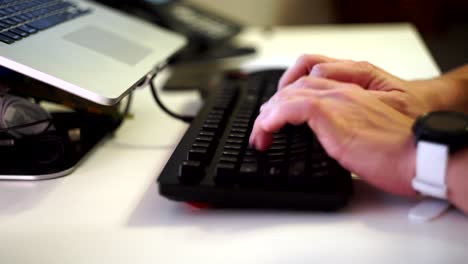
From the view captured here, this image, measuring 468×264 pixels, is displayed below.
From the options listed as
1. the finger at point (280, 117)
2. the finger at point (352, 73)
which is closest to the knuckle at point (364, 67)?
the finger at point (352, 73)

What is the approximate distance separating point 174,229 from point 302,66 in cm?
24

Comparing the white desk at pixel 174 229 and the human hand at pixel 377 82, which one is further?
the human hand at pixel 377 82

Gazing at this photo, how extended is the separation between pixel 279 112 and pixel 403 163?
0.12m

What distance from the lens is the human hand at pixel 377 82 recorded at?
1.73 ft

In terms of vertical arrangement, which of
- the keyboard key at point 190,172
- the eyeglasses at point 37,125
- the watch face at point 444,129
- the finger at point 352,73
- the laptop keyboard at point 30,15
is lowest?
the eyeglasses at point 37,125

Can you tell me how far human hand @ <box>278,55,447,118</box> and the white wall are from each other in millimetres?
1056

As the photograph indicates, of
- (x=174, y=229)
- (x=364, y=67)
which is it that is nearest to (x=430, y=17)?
(x=364, y=67)

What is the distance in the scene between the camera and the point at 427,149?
1.33ft

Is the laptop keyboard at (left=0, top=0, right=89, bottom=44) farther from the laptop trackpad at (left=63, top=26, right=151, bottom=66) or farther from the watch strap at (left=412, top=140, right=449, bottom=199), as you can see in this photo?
the watch strap at (left=412, top=140, right=449, bottom=199)

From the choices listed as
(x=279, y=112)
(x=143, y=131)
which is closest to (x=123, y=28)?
(x=143, y=131)

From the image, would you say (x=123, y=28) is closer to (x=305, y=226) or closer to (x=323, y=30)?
(x=305, y=226)

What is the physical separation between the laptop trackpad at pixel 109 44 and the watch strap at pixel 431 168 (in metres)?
0.37

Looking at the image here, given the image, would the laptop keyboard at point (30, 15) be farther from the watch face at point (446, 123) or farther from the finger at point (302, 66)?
the watch face at point (446, 123)

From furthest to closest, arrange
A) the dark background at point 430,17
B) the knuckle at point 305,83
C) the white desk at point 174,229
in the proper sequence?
the dark background at point 430,17, the knuckle at point 305,83, the white desk at point 174,229
